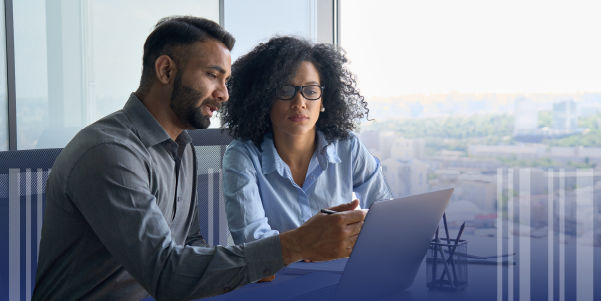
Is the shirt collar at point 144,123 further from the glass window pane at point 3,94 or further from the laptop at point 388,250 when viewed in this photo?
the glass window pane at point 3,94

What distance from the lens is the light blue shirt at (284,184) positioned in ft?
5.65

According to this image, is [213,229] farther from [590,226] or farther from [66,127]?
[590,226]

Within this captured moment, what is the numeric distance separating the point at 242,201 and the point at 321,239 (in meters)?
0.70

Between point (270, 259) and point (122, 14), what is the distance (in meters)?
2.16

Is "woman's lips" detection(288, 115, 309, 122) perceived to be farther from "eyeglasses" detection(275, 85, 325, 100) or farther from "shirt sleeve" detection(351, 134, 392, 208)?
"shirt sleeve" detection(351, 134, 392, 208)

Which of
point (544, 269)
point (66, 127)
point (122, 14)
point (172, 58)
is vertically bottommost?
point (544, 269)

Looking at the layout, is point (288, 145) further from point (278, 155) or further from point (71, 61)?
point (71, 61)

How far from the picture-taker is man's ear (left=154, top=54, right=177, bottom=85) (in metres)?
1.35

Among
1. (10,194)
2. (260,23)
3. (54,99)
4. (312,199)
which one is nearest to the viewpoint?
(10,194)

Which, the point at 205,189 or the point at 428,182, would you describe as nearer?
the point at 205,189

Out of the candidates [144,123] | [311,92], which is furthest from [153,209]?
[311,92]

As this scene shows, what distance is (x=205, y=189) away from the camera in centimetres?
171

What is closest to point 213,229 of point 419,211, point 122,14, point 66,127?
point 419,211

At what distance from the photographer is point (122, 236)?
1.03 m
